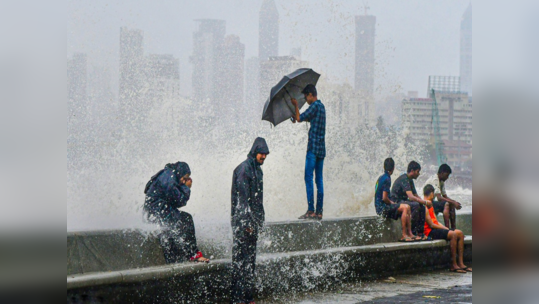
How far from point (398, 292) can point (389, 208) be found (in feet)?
6.89

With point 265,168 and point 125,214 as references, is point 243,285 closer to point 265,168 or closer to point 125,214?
point 125,214

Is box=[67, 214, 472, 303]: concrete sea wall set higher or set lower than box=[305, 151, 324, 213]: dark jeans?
lower

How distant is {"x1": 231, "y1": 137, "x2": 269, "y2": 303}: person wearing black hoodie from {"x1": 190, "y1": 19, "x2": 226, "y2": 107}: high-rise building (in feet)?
109

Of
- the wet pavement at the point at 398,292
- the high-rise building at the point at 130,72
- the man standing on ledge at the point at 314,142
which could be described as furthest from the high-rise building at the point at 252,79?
the wet pavement at the point at 398,292

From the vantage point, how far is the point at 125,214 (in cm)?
1116

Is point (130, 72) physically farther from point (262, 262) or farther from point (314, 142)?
point (262, 262)

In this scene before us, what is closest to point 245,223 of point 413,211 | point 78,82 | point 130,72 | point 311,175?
point 311,175

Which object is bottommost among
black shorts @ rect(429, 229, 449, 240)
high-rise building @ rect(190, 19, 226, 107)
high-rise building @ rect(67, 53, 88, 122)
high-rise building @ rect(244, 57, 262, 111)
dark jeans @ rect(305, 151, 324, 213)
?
black shorts @ rect(429, 229, 449, 240)

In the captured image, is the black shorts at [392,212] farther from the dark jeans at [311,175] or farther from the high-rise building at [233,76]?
the high-rise building at [233,76]

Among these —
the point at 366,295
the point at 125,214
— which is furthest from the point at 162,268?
the point at 125,214

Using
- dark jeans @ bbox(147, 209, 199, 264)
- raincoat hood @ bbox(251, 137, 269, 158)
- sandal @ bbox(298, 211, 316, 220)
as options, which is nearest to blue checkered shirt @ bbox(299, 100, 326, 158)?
sandal @ bbox(298, 211, 316, 220)

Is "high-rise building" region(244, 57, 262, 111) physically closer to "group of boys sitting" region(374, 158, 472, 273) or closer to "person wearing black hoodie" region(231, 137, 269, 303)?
"group of boys sitting" region(374, 158, 472, 273)

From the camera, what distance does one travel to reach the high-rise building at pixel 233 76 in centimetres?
4020

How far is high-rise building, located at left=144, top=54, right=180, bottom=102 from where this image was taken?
22.1m
